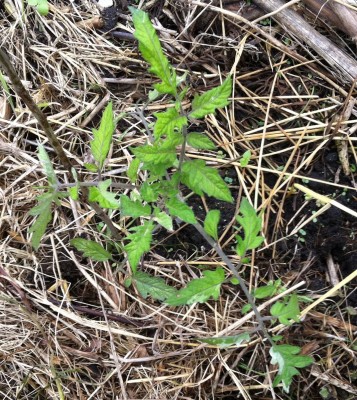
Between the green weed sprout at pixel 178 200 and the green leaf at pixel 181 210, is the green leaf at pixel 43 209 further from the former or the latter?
the green leaf at pixel 181 210

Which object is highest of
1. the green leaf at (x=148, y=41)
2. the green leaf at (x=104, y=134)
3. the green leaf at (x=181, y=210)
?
the green leaf at (x=148, y=41)

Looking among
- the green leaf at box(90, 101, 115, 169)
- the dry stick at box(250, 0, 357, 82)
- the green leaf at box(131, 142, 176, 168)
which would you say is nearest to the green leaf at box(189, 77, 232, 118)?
the green leaf at box(131, 142, 176, 168)

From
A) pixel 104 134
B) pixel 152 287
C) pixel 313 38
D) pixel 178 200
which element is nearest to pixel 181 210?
pixel 178 200

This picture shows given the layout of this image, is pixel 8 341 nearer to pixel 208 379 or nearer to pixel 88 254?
pixel 88 254

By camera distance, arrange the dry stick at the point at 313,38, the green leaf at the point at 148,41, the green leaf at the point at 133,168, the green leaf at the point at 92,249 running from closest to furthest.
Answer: the green leaf at the point at 148,41 → the green leaf at the point at 133,168 → the green leaf at the point at 92,249 → the dry stick at the point at 313,38

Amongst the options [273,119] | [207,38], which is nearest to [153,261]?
[273,119]

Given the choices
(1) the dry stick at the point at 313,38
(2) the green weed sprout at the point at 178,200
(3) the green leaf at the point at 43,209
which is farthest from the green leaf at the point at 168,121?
(1) the dry stick at the point at 313,38
